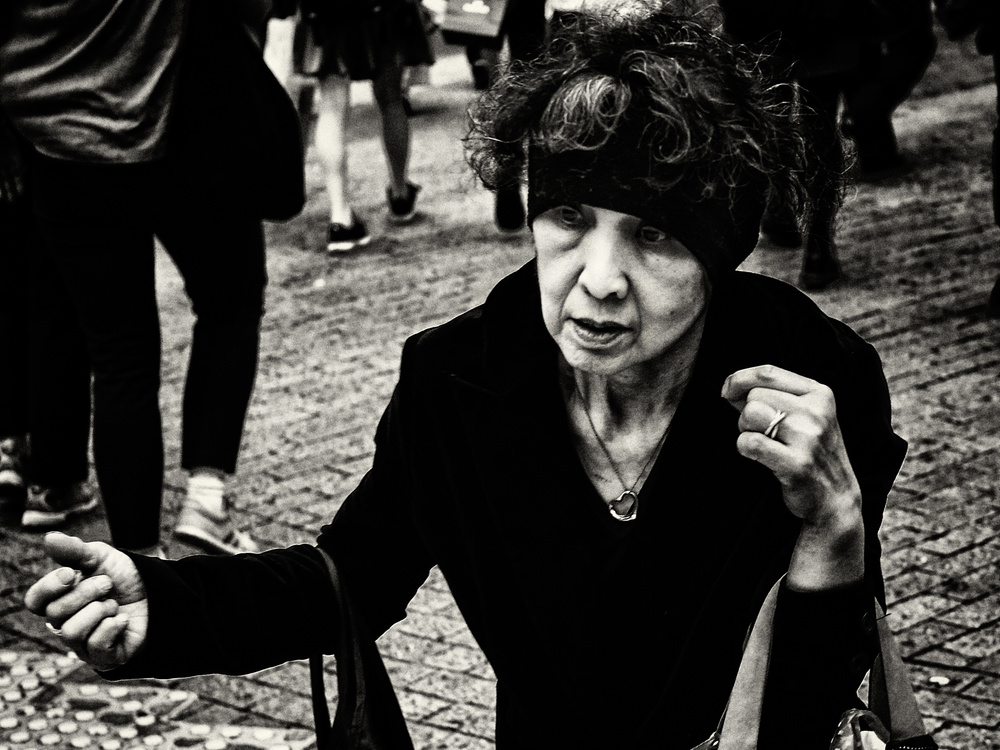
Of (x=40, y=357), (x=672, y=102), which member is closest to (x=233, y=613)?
(x=672, y=102)

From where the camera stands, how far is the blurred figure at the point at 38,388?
429cm

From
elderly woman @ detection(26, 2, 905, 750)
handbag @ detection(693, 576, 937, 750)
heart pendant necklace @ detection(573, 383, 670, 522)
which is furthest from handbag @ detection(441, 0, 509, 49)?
handbag @ detection(693, 576, 937, 750)

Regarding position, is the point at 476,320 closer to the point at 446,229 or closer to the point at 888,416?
the point at 888,416

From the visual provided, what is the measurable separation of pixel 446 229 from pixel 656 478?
5.76 metres

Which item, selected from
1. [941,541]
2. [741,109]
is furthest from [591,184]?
[941,541]

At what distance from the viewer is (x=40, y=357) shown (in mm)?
4297

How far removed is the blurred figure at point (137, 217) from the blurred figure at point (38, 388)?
17.0 inches

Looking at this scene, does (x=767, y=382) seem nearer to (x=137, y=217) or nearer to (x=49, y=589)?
(x=49, y=589)

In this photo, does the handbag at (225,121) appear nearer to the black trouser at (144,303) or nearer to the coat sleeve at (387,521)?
the black trouser at (144,303)

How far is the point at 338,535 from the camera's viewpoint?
2.12 meters

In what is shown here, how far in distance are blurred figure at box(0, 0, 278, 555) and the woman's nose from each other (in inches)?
81.4

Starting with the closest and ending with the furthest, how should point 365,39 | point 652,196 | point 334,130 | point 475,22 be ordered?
1. point 652,196
2. point 475,22
3. point 365,39
4. point 334,130

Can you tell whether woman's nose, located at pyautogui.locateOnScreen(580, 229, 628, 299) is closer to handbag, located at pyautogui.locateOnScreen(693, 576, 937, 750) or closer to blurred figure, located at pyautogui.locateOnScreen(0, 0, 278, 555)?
handbag, located at pyautogui.locateOnScreen(693, 576, 937, 750)

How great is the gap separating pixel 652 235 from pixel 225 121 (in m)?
2.18
